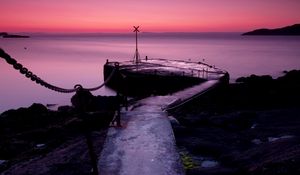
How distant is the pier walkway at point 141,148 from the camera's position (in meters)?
6.40

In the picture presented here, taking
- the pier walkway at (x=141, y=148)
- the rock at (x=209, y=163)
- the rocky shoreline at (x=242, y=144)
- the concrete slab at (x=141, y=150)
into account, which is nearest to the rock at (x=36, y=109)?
the rocky shoreline at (x=242, y=144)

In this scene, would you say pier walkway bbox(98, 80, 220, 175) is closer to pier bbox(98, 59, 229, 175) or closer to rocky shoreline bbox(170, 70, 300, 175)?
pier bbox(98, 59, 229, 175)

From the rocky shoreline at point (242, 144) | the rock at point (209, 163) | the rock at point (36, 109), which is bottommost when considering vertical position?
the rock at point (36, 109)

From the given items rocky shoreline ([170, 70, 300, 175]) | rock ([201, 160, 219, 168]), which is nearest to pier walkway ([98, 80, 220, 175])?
rocky shoreline ([170, 70, 300, 175])

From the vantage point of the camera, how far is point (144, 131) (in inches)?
353

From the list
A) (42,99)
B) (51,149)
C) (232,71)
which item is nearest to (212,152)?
(51,149)

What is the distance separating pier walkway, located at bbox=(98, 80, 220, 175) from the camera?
6402 millimetres

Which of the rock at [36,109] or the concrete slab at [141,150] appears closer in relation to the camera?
the concrete slab at [141,150]

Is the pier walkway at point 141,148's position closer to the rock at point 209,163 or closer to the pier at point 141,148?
the pier at point 141,148

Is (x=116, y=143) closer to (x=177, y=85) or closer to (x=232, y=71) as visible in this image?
(x=177, y=85)

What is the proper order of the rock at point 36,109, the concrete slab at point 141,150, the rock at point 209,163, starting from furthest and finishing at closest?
the rock at point 36,109
the rock at point 209,163
the concrete slab at point 141,150

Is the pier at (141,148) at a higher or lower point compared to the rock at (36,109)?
higher

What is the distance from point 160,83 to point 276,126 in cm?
1836

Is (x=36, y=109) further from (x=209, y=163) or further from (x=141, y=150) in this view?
(x=209, y=163)
